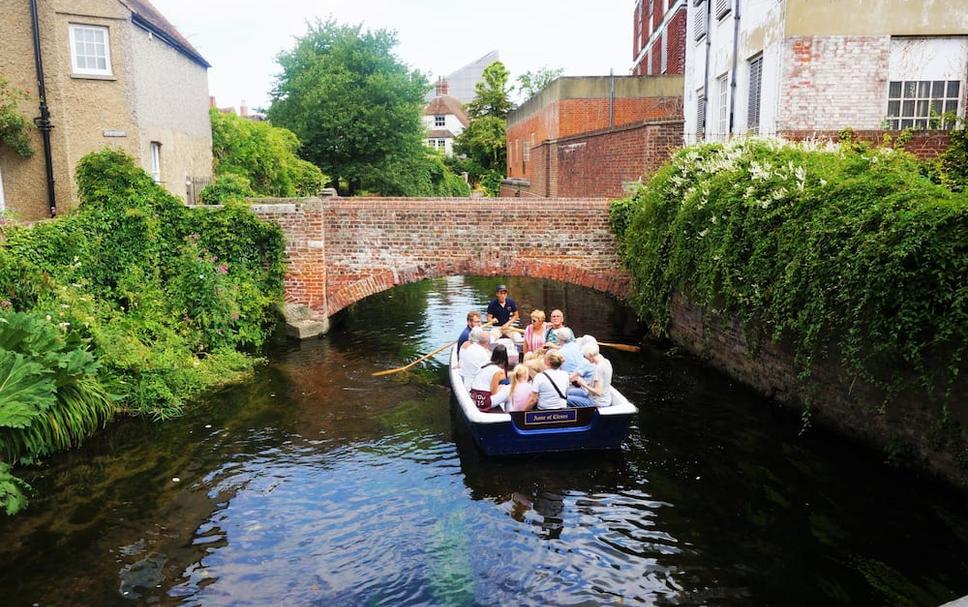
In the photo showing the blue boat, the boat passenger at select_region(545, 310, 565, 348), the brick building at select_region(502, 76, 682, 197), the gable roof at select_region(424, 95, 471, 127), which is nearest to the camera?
the blue boat

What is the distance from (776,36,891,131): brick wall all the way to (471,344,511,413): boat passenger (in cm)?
865

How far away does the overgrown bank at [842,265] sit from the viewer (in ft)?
23.4

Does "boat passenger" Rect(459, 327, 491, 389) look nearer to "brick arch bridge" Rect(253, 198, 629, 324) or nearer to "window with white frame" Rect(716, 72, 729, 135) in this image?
"brick arch bridge" Rect(253, 198, 629, 324)

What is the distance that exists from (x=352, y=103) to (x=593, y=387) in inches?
883

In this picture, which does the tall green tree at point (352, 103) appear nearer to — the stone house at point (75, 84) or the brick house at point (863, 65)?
the stone house at point (75, 84)

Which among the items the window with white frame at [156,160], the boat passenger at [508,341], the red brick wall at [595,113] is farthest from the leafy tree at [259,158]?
the boat passenger at [508,341]

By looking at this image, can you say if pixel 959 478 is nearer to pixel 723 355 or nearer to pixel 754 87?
pixel 723 355

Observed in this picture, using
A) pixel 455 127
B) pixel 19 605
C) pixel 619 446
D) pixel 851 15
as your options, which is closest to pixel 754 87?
pixel 851 15

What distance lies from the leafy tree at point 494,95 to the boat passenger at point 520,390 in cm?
4255

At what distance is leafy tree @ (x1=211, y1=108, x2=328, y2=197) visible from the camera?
76.9 ft

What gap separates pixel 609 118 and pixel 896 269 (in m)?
22.1

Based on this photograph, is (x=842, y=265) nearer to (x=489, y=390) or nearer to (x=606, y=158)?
(x=489, y=390)

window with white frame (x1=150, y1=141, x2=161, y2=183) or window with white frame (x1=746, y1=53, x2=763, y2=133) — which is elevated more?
window with white frame (x1=746, y1=53, x2=763, y2=133)

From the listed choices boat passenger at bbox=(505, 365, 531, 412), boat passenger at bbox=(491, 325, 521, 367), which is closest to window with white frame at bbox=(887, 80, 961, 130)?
boat passenger at bbox=(491, 325, 521, 367)
